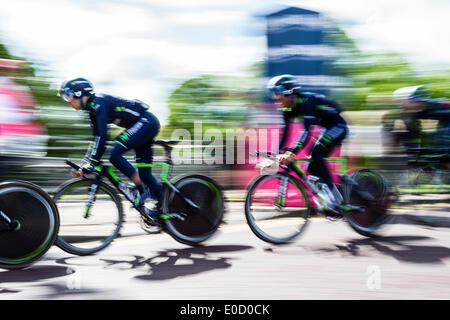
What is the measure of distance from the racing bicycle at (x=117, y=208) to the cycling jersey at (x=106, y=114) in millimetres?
252

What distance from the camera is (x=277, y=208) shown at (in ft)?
18.4

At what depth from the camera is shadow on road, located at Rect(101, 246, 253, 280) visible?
450cm

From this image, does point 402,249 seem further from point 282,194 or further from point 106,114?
point 106,114

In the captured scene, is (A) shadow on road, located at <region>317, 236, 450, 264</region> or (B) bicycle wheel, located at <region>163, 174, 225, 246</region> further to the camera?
(B) bicycle wheel, located at <region>163, 174, 225, 246</region>

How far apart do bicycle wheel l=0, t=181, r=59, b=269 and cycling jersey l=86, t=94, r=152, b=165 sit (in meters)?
0.72

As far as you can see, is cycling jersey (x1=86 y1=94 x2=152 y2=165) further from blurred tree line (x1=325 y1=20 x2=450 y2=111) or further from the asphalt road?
blurred tree line (x1=325 y1=20 x2=450 y2=111)

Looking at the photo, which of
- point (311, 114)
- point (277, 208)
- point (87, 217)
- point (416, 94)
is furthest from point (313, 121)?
point (416, 94)

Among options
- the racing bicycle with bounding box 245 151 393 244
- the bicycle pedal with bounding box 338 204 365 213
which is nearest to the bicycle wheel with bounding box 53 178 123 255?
the racing bicycle with bounding box 245 151 393 244

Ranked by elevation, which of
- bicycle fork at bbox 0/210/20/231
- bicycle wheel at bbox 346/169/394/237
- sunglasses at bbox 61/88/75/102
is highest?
sunglasses at bbox 61/88/75/102

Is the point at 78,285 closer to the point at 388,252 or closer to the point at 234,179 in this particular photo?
the point at 388,252
